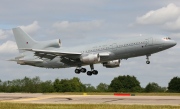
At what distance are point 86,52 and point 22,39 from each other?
722 inches

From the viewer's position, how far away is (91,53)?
203ft

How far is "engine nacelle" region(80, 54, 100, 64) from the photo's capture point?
5978 cm

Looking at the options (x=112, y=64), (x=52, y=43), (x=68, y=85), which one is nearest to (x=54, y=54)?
(x=52, y=43)

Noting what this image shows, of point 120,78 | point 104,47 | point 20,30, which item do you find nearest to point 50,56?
point 104,47

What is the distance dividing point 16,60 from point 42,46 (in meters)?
5.35

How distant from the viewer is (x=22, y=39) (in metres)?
75.8

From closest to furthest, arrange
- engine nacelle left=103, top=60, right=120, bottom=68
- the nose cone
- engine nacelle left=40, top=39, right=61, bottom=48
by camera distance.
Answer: the nose cone < engine nacelle left=103, top=60, right=120, bottom=68 < engine nacelle left=40, top=39, right=61, bottom=48

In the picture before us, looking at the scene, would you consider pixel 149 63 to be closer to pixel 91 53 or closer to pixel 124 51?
pixel 124 51

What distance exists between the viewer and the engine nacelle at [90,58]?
196 ft

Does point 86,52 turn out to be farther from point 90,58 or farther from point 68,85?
point 68,85

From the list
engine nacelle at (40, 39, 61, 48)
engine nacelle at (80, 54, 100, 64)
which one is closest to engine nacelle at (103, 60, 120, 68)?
engine nacelle at (80, 54, 100, 64)

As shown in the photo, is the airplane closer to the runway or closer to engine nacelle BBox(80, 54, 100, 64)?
engine nacelle BBox(80, 54, 100, 64)

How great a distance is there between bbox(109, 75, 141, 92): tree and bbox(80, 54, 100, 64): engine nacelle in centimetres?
6492

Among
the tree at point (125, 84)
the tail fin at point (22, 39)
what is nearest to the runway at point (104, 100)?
the tail fin at point (22, 39)
